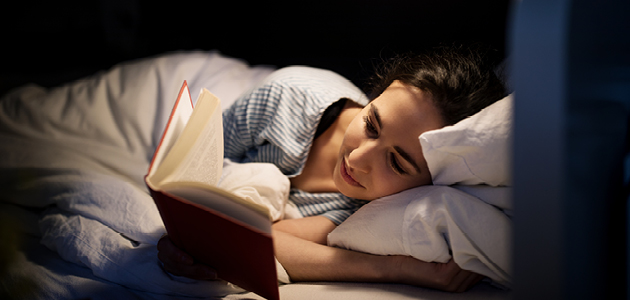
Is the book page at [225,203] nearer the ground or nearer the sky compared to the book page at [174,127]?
nearer the ground

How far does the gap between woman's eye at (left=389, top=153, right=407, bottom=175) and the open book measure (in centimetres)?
31

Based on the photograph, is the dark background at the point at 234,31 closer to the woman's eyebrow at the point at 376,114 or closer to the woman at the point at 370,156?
the woman at the point at 370,156

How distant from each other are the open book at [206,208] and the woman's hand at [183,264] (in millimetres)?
10

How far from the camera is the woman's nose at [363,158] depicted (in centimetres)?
74

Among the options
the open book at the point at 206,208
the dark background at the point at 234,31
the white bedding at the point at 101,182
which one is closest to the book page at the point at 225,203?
the open book at the point at 206,208

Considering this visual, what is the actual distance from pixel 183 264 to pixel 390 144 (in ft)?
1.33

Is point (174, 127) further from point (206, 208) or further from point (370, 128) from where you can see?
point (370, 128)

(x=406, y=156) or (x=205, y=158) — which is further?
(x=406, y=156)

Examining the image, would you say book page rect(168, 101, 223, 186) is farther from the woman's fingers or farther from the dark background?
the dark background

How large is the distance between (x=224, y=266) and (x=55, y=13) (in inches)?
59.8

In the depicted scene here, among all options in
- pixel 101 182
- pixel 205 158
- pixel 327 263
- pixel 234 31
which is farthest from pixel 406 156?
pixel 234 31

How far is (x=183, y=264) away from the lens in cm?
65

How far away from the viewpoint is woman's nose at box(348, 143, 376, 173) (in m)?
0.74

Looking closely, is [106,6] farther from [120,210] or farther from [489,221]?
[489,221]
